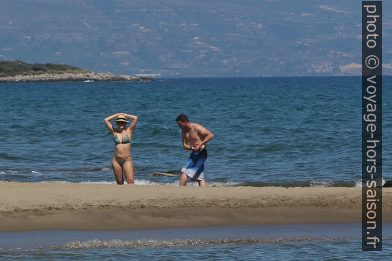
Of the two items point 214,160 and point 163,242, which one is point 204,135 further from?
point 214,160

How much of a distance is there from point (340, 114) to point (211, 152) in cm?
2465

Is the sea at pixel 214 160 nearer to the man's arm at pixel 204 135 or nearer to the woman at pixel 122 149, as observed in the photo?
the man's arm at pixel 204 135

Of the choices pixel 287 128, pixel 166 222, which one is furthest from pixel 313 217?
pixel 287 128

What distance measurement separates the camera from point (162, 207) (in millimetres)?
16391

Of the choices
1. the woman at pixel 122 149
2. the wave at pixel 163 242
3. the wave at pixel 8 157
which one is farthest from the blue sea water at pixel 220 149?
the wave at pixel 163 242

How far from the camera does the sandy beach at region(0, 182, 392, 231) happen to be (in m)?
15.8

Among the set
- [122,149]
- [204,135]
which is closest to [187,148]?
[204,135]

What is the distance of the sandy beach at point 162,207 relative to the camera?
15.8 metres

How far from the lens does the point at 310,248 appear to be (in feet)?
47.0

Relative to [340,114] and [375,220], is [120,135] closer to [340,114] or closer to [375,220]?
[375,220]

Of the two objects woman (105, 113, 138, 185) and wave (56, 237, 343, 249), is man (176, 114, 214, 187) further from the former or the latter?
wave (56, 237, 343, 249)

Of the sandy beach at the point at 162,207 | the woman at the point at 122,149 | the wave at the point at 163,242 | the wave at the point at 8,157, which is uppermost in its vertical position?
the wave at the point at 8,157

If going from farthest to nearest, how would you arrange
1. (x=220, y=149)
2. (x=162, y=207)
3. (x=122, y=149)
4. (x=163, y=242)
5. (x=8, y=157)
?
(x=220, y=149)
(x=8, y=157)
(x=122, y=149)
(x=162, y=207)
(x=163, y=242)

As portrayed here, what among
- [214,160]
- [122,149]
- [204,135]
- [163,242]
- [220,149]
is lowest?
[163,242]
